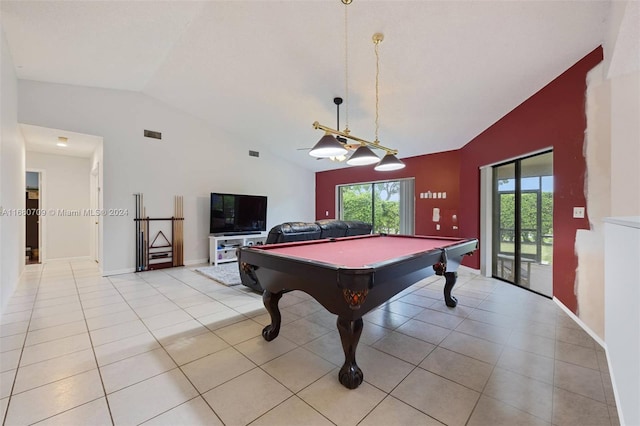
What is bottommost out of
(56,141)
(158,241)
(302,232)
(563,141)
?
(158,241)

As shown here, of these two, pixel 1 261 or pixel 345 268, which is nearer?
pixel 345 268

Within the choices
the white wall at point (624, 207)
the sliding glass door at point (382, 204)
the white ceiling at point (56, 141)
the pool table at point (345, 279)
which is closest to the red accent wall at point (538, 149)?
the white wall at point (624, 207)

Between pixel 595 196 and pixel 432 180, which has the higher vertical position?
pixel 432 180

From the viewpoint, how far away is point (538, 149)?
3.55 metres

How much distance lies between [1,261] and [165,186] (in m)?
2.86

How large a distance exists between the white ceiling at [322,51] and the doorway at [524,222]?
976 mm

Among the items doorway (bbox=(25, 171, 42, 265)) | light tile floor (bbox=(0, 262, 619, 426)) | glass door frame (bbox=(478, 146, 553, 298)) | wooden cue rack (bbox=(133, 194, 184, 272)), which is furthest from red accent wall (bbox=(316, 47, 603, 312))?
doorway (bbox=(25, 171, 42, 265))

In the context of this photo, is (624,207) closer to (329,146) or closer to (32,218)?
(329,146)

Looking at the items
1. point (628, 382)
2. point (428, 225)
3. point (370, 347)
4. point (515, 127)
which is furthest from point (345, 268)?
point (428, 225)

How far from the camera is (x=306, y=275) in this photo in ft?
6.15

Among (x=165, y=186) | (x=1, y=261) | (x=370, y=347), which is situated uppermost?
(x=165, y=186)

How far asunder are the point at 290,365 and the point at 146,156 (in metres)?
5.28

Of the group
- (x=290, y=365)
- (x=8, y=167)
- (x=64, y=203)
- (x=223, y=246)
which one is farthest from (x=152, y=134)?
(x=290, y=365)

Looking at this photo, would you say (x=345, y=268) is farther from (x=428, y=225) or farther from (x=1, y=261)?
(x=428, y=225)
